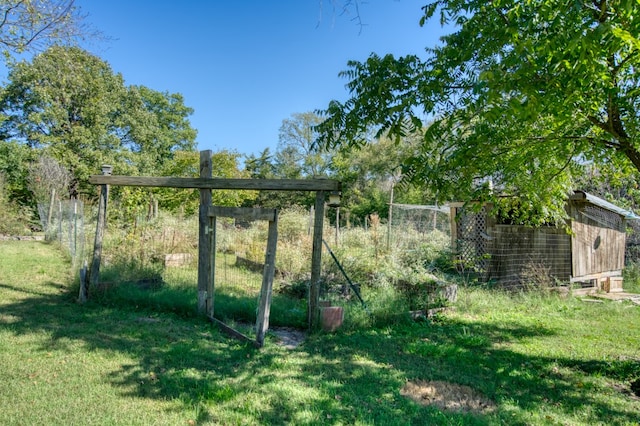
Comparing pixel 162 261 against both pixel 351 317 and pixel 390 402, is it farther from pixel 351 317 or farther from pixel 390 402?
pixel 390 402

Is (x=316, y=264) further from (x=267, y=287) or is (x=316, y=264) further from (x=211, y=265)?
(x=211, y=265)

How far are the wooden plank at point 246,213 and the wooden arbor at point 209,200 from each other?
0.20 meters

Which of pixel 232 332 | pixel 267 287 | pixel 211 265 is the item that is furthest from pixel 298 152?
pixel 267 287

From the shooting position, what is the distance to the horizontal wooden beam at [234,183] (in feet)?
16.6

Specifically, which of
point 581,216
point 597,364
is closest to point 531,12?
point 597,364

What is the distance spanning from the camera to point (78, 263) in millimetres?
7992

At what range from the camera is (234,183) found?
560 centimetres

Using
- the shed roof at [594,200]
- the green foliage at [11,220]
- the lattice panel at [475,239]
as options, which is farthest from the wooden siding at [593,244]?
the green foliage at [11,220]

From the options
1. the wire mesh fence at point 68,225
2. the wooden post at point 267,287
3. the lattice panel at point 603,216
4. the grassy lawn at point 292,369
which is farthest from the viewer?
the lattice panel at point 603,216

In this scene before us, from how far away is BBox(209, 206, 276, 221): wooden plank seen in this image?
471 centimetres

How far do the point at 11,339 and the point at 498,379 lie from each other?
5285mm

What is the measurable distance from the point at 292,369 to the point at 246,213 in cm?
209

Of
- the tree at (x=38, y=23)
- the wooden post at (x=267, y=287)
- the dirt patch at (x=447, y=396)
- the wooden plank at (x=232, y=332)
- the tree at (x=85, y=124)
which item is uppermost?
the tree at (x=85, y=124)

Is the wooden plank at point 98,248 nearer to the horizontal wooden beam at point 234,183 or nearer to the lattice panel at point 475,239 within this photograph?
the horizontal wooden beam at point 234,183
